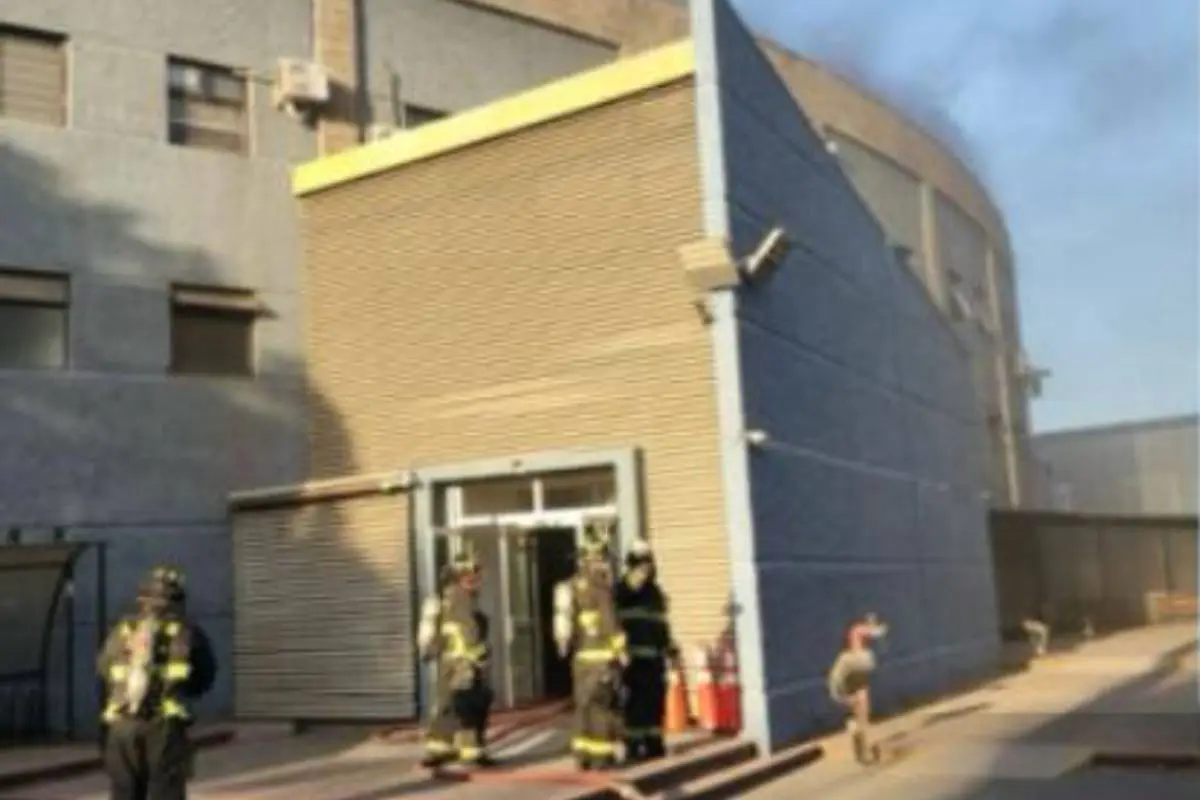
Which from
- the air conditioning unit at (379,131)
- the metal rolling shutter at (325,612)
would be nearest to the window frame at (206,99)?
the air conditioning unit at (379,131)

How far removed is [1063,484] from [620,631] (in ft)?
153

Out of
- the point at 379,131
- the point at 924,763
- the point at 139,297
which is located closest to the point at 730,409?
the point at 924,763

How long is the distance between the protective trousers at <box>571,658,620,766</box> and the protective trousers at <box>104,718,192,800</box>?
11.4ft

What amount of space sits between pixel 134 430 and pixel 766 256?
7.98 metres

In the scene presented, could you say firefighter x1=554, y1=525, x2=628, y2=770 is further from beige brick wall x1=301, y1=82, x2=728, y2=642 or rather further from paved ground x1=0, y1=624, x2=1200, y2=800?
beige brick wall x1=301, y1=82, x2=728, y2=642

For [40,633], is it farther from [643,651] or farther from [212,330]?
[643,651]

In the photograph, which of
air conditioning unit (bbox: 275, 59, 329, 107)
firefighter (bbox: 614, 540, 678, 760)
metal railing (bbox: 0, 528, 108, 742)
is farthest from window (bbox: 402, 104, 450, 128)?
firefighter (bbox: 614, 540, 678, 760)

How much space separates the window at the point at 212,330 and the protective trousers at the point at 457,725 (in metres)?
7.35

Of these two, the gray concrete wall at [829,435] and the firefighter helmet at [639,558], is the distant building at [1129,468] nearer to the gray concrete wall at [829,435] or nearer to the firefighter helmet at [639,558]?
the gray concrete wall at [829,435]

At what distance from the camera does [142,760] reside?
8172 millimetres

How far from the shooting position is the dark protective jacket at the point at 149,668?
26.7 ft

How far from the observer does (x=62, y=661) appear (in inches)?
593

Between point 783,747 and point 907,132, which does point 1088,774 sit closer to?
point 783,747

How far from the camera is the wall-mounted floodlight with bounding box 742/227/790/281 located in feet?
42.6
